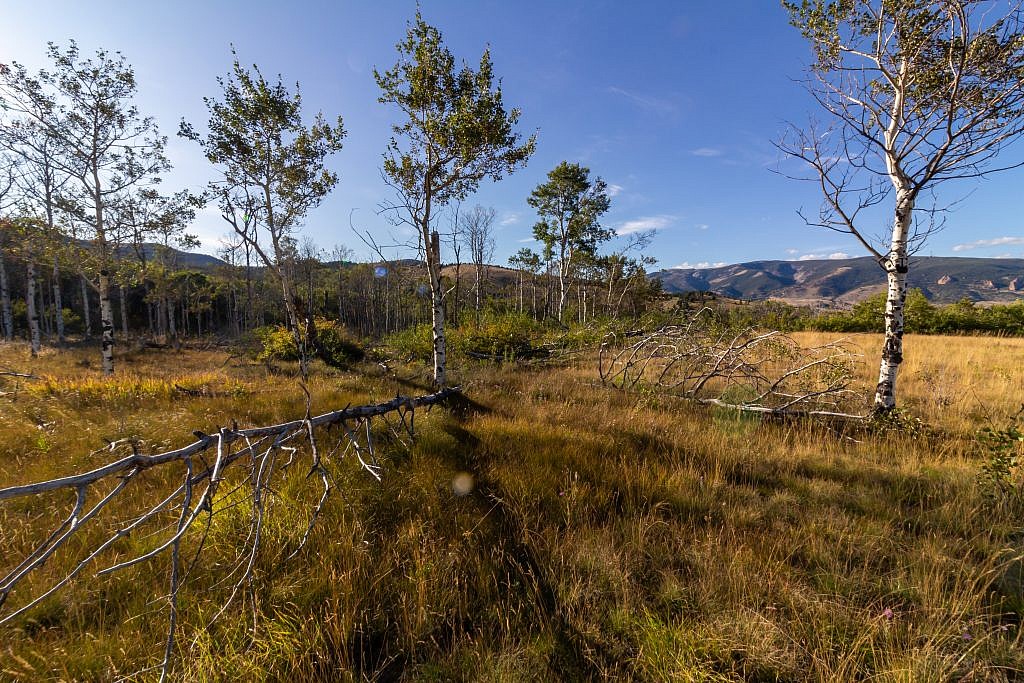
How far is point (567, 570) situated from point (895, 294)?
21.5 ft

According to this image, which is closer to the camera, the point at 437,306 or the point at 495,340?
the point at 437,306

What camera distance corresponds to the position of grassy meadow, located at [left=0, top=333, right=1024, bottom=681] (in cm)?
176

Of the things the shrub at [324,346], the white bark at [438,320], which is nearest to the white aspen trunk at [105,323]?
the shrub at [324,346]

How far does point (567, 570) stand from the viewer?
236cm

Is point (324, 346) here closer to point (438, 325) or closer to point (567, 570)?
point (438, 325)

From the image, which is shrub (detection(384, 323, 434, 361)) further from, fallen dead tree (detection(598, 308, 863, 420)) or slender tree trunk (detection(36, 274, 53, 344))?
slender tree trunk (detection(36, 274, 53, 344))

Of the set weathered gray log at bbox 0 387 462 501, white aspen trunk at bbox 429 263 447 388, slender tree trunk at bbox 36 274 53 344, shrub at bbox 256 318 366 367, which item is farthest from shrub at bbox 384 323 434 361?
slender tree trunk at bbox 36 274 53 344

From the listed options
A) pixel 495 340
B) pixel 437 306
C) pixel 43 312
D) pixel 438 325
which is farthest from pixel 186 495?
pixel 43 312

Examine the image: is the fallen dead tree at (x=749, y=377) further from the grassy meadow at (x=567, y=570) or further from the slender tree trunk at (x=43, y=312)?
the slender tree trunk at (x=43, y=312)

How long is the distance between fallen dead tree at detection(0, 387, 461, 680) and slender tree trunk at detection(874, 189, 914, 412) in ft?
23.0

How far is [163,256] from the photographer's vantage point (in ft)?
79.2

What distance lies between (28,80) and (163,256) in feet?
43.4

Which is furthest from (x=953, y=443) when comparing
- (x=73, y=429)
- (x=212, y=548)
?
(x=73, y=429)

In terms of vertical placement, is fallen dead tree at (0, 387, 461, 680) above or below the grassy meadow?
above
